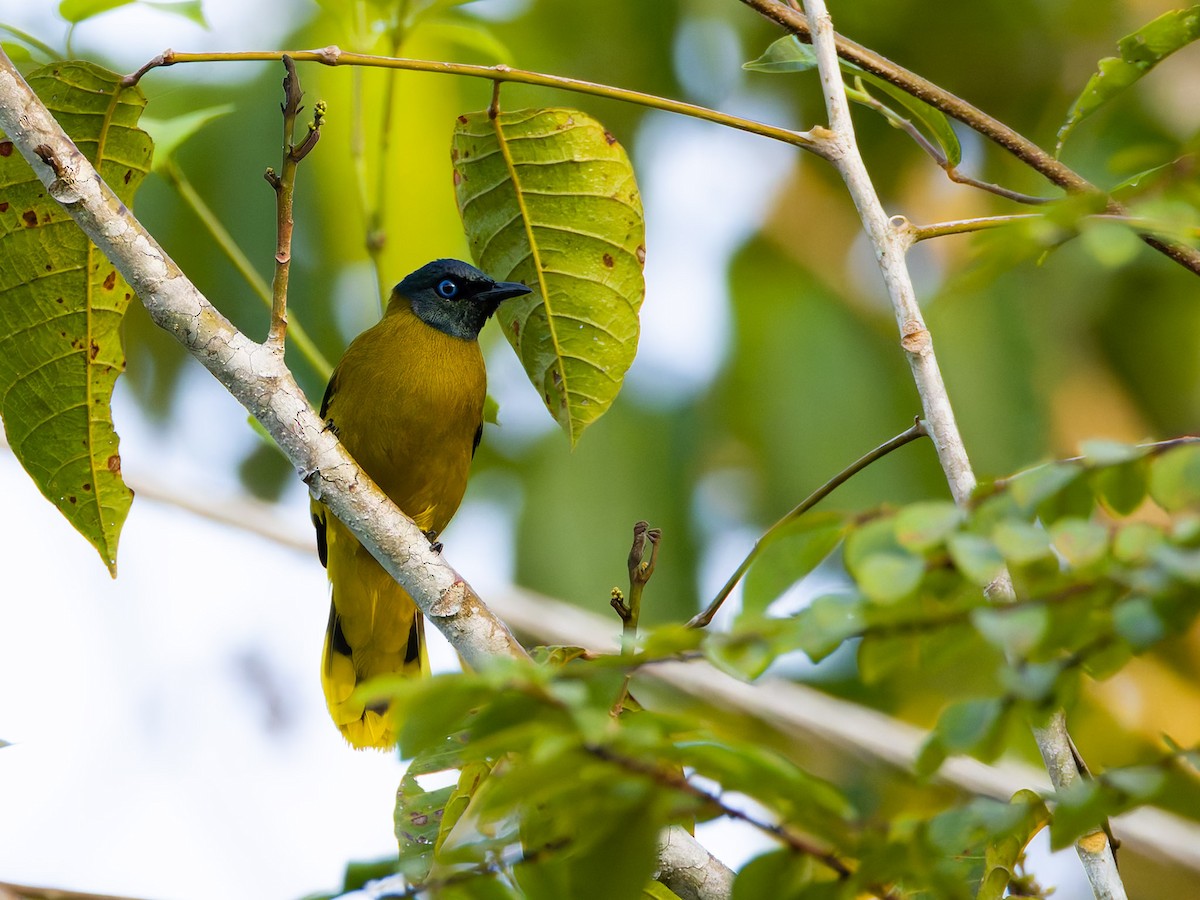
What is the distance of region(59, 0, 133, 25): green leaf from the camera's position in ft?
9.84

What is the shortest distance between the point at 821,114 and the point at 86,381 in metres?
4.14

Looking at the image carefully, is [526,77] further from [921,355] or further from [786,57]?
[921,355]

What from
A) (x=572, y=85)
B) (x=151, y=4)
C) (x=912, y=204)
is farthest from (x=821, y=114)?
(x=572, y=85)

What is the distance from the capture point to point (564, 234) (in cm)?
278

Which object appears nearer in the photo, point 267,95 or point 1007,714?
point 1007,714

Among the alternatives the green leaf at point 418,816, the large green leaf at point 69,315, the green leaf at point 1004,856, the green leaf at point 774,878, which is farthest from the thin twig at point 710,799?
the large green leaf at point 69,315

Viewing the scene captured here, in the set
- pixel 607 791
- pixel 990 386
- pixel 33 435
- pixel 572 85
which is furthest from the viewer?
pixel 990 386

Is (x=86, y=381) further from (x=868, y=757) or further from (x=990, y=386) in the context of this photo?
(x=990, y=386)

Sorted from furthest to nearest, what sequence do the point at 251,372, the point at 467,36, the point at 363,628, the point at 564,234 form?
the point at 363,628, the point at 467,36, the point at 564,234, the point at 251,372

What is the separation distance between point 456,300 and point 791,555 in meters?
3.58

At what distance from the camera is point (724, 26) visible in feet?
19.2

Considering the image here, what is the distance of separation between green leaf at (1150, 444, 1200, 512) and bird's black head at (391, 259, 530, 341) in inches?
143

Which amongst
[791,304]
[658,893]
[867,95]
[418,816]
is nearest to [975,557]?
[658,893]

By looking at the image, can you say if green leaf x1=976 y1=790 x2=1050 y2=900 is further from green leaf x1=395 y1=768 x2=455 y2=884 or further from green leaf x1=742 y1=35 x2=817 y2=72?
green leaf x1=742 y1=35 x2=817 y2=72
